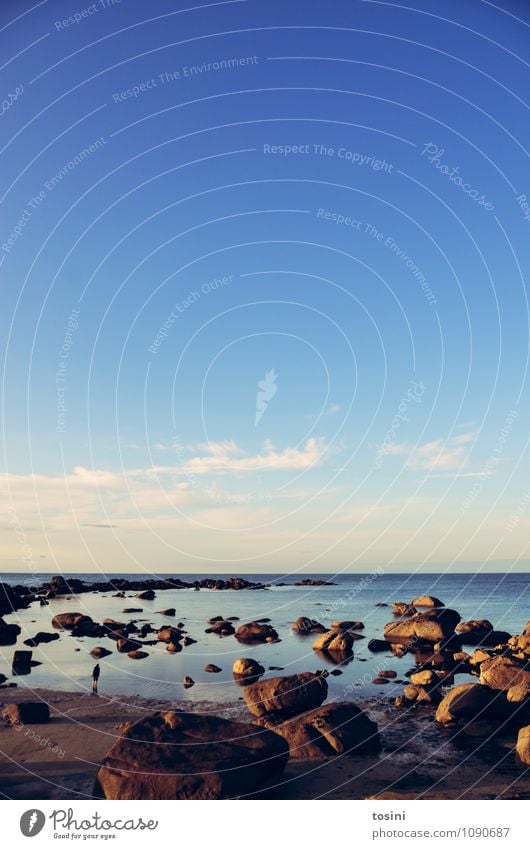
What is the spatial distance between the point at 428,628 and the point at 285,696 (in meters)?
24.4

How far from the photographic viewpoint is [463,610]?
82562mm

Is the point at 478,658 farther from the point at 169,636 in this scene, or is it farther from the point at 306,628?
the point at 306,628

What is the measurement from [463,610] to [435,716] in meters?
64.6

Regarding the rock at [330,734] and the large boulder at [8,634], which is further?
the large boulder at [8,634]

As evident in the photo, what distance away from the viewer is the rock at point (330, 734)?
18.4 m

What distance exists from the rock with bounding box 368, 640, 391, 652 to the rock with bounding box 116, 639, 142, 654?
52.5 feet

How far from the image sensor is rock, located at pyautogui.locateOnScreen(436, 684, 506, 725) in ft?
72.0

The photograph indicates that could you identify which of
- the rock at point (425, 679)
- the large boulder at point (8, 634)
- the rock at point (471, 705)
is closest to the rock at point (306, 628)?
the large boulder at point (8, 634)

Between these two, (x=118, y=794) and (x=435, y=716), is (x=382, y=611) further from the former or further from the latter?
(x=118, y=794)

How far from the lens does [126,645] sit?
40.7 metres

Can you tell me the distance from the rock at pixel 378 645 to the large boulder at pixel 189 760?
2484 cm

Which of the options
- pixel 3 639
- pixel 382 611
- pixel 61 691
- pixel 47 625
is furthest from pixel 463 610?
pixel 61 691

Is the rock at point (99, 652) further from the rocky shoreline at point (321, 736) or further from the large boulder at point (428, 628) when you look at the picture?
the large boulder at point (428, 628)

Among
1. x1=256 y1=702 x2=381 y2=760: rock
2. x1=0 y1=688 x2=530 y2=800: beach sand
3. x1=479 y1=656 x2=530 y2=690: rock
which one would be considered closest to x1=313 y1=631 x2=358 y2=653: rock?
x1=479 y1=656 x2=530 y2=690: rock
